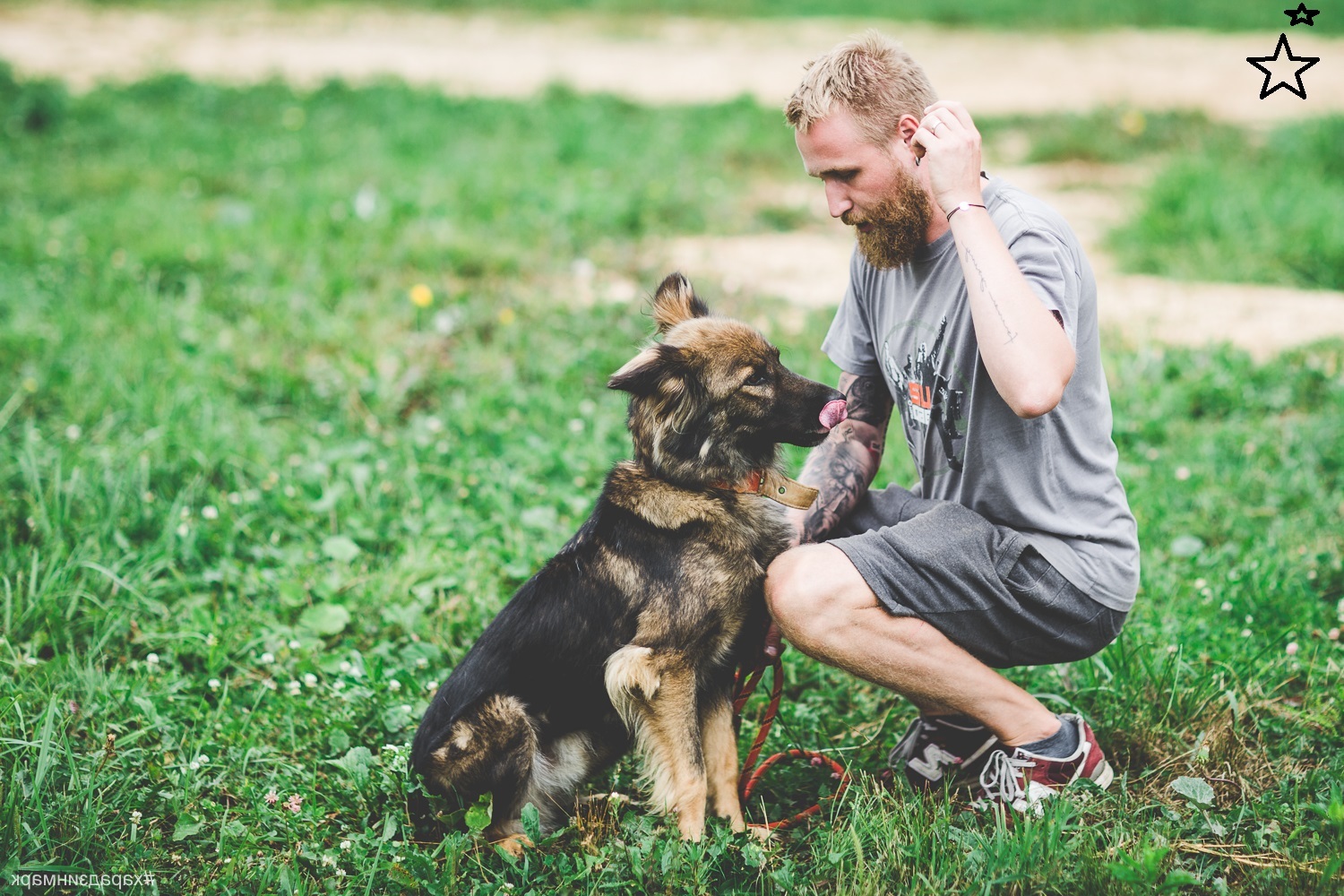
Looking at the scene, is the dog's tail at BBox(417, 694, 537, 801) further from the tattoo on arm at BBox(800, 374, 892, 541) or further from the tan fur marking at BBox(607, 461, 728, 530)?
the tattoo on arm at BBox(800, 374, 892, 541)

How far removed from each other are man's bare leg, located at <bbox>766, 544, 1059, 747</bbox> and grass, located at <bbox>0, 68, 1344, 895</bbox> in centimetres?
27

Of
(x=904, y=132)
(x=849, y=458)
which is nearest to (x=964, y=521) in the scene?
(x=849, y=458)

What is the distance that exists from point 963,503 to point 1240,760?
112cm

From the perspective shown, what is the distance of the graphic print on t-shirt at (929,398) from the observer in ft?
8.91

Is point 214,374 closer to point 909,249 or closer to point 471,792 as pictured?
point 471,792

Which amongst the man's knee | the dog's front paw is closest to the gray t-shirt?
the man's knee

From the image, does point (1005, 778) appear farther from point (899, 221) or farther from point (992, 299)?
point (899, 221)

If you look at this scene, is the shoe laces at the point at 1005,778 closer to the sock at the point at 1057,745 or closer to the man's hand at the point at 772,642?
the sock at the point at 1057,745

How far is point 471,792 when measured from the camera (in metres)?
2.61

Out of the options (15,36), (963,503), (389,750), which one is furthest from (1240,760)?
(15,36)

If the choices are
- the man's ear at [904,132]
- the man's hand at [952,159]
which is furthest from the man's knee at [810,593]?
the man's ear at [904,132]

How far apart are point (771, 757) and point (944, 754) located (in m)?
0.51

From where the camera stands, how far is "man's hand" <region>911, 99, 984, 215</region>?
241cm

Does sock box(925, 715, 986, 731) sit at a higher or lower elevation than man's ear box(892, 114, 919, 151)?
lower
